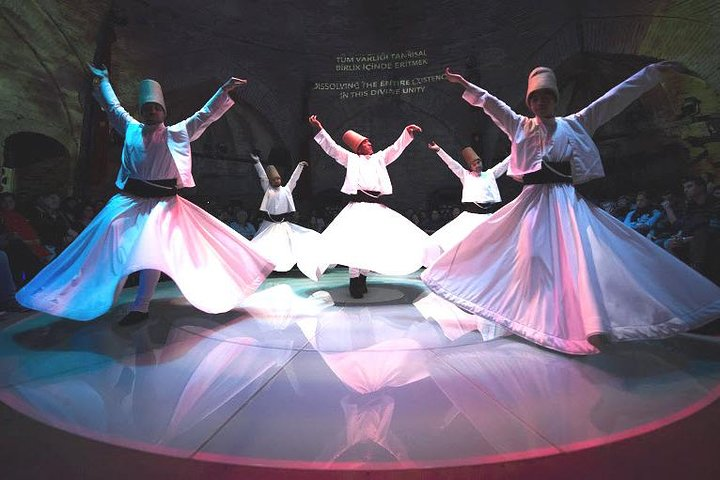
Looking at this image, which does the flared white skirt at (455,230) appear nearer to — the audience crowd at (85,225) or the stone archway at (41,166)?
the audience crowd at (85,225)

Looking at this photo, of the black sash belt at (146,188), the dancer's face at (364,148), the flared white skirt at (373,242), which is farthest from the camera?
the dancer's face at (364,148)

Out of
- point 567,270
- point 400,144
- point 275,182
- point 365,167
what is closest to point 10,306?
point 365,167

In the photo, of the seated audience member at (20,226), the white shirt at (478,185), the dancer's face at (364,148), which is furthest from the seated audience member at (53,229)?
the white shirt at (478,185)

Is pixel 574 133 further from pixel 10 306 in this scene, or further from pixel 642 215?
pixel 10 306

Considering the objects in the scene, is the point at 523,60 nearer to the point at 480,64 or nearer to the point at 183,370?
the point at 480,64

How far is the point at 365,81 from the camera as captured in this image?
907 centimetres

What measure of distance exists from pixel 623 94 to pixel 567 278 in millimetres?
1489

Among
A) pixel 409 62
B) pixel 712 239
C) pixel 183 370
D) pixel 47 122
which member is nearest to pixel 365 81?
pixel 409 62

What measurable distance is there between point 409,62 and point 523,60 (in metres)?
2.81

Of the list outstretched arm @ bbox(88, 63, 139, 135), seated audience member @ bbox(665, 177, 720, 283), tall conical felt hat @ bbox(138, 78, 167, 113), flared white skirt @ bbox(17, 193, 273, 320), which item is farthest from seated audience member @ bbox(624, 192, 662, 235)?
outstretched arm @ bbox(88, 63, 139, 135)

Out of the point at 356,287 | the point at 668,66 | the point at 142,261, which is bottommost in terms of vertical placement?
the point at 356,287

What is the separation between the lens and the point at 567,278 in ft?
8.39

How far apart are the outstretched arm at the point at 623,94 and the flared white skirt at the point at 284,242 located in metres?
4.09

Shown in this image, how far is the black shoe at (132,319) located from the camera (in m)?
3.37
